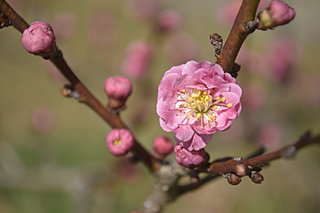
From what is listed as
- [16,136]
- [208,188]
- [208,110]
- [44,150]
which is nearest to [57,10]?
[16,136]

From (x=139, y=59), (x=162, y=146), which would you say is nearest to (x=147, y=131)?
(x=139, y=59)

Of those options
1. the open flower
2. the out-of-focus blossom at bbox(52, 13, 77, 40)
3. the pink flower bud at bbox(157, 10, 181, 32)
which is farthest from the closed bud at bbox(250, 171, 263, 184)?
the out-of-focus blossom at bbox(52, 13, 77, 40)

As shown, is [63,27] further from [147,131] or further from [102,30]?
[147,131]

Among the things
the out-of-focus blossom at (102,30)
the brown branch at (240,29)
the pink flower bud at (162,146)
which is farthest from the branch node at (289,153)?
the out-of-focus blossom at (102,30)

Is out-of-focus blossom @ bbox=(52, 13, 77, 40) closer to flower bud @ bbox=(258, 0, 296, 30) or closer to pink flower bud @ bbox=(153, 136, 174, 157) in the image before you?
pink flower bud @ bbox=(153, 136, 174, 157)

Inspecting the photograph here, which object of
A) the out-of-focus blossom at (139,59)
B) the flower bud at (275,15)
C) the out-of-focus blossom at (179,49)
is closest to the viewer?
the flower bud at (275,15)

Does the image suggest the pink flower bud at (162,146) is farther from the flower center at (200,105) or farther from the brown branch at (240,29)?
the brown branch at (240,29)
